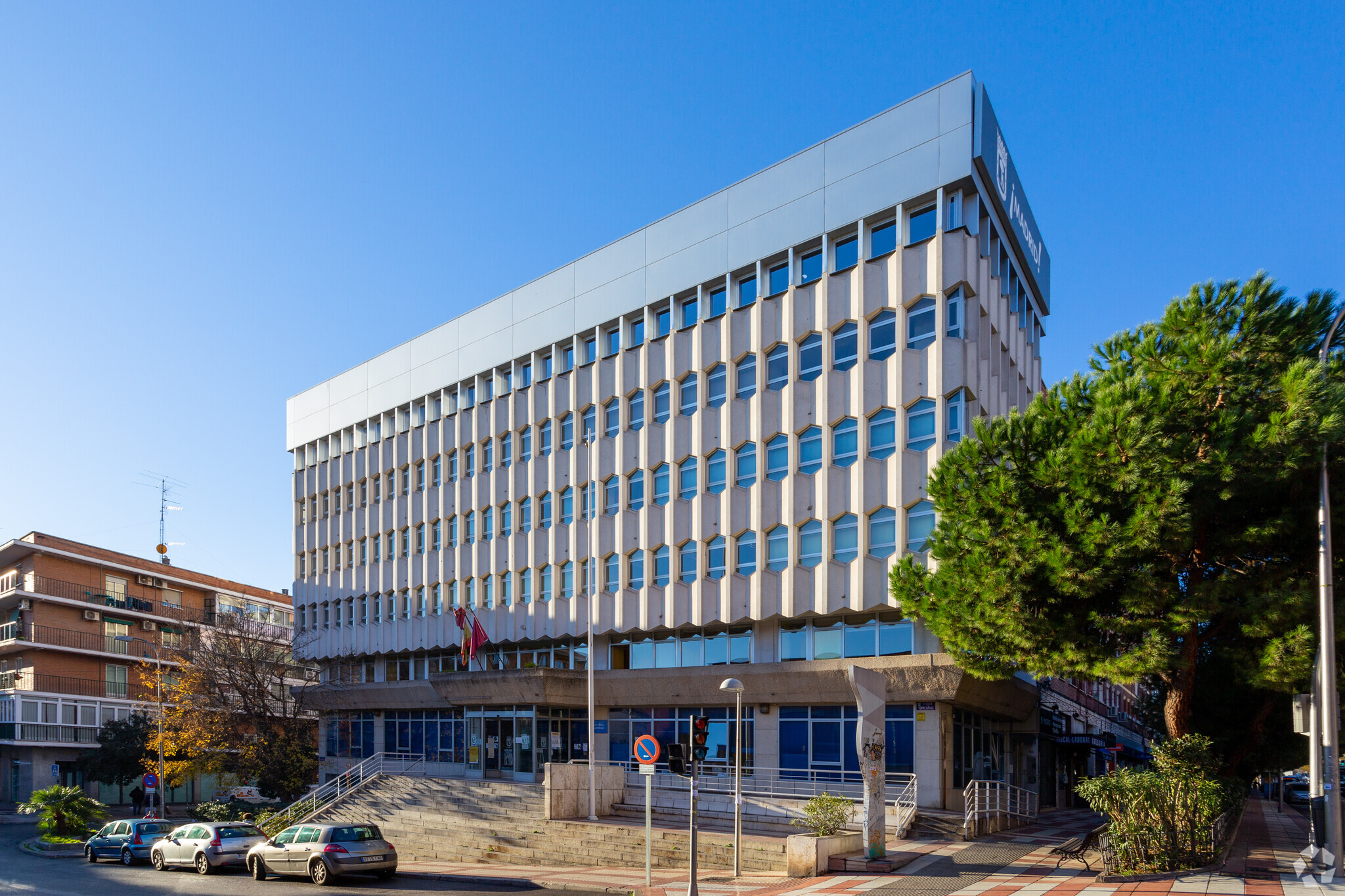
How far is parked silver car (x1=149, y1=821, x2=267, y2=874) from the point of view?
2708cm

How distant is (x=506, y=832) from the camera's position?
2820 cm

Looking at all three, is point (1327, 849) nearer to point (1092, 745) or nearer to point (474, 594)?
point (1092, 745)

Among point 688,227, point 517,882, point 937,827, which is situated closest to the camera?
point 517,882

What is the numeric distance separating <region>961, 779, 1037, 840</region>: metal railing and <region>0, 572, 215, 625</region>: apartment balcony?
43.6 m

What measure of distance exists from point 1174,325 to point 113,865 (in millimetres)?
32040

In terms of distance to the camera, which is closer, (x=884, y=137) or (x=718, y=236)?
(x=884, y=137)

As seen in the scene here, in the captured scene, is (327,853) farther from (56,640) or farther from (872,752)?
(56,640)

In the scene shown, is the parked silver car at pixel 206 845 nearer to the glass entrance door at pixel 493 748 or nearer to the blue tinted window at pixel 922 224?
the glass entrance door at pixel 493 748

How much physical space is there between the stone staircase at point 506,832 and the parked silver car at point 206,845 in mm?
4345

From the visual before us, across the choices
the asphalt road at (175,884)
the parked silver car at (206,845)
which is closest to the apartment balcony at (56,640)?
the asphalt road at (175,884)

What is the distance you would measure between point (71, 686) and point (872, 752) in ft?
189

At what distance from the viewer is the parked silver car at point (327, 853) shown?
2323 cm

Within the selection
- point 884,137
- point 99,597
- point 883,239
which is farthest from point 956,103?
point 99,597

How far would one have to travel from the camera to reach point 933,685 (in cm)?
2762
